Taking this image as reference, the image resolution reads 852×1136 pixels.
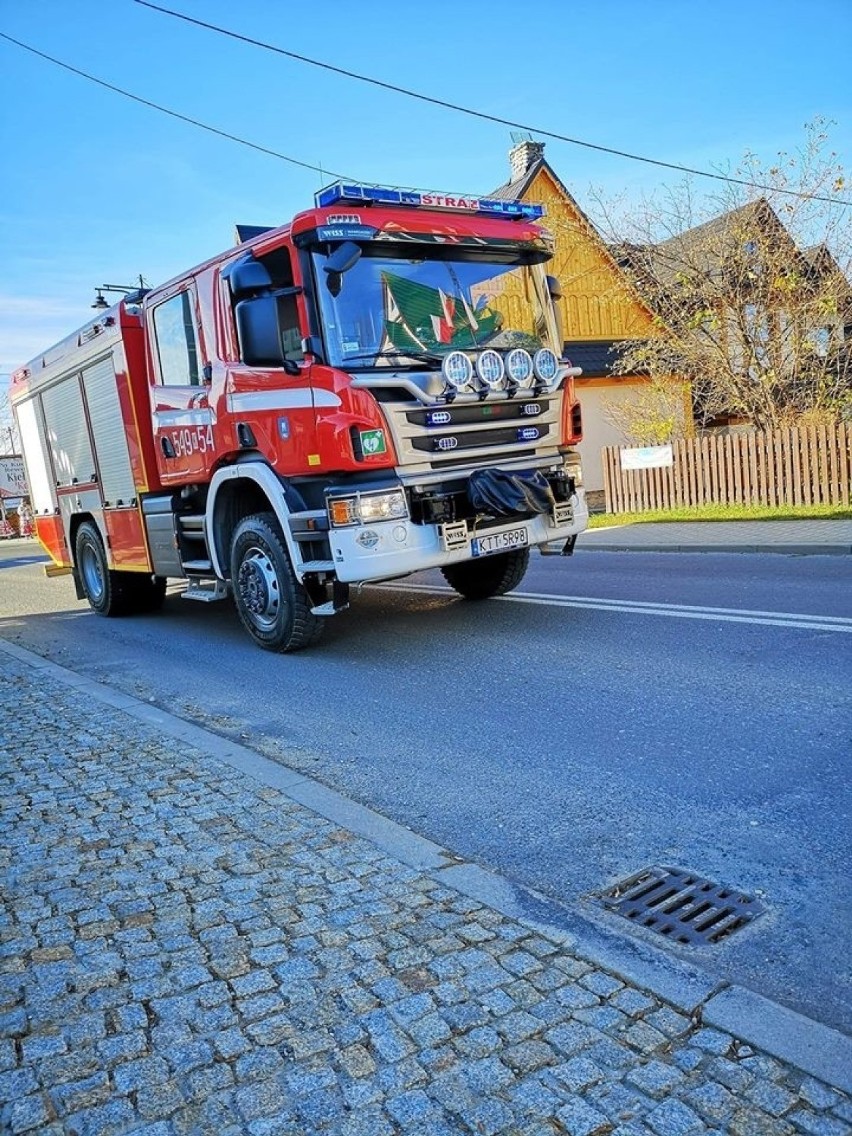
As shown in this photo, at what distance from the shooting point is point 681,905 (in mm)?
2918

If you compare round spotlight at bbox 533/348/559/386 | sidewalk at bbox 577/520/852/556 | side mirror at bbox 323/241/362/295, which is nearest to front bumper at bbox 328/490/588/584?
round spotlight at bbox 533/348/559/386

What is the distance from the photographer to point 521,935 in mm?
2713

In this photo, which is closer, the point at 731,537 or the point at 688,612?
the point at 688,612

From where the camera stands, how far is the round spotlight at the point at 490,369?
258 inches

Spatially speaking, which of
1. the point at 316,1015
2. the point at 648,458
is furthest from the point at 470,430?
the point at 648,458

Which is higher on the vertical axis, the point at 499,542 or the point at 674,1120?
the point at 499,542

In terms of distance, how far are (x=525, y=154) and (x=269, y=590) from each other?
2298cm

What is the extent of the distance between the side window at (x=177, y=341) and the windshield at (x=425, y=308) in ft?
6.05

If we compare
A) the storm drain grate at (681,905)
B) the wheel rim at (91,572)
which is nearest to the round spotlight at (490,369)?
the storm drain grate at (681,905)

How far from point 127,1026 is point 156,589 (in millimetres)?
8607

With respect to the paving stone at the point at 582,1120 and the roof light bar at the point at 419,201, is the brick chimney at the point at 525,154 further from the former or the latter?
the paving stone at the point at 582,1120

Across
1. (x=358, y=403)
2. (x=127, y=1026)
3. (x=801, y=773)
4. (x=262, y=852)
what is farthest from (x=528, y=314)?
(x=127, y=1026)

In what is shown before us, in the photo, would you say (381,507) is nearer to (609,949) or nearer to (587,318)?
(609,949)

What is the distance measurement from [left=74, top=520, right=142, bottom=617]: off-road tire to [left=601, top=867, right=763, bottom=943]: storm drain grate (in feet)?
26.6
